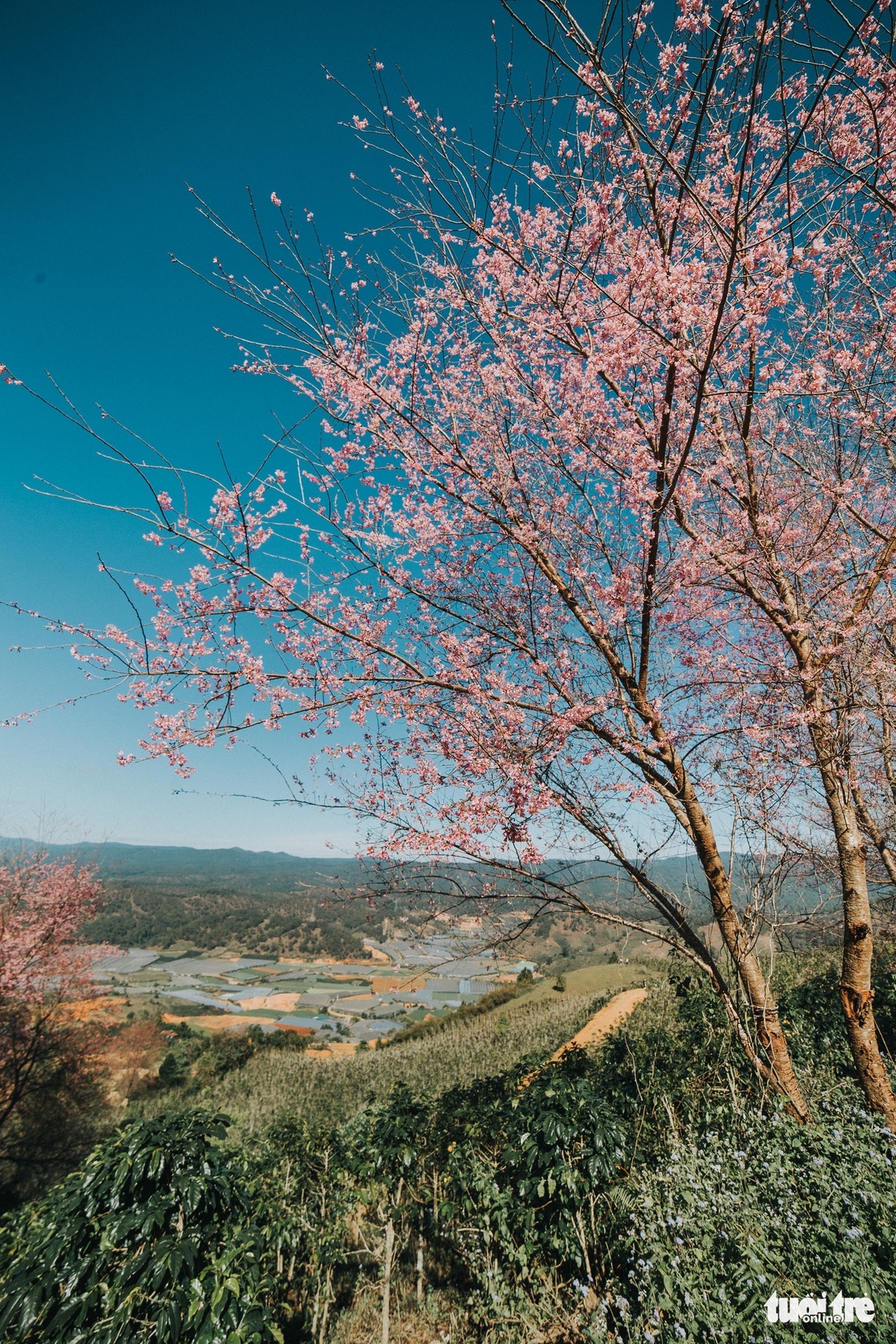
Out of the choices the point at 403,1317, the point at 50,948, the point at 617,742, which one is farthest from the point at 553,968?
the point at 617,742

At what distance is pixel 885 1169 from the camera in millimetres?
2922

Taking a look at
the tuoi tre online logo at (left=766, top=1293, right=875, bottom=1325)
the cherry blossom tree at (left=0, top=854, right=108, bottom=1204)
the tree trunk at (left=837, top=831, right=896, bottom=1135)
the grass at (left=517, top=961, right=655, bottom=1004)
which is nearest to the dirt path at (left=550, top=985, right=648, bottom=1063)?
the grass at (left=517, top=961, right=655, bottom=1004)

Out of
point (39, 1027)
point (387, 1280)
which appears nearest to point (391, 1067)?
point (39, 1027)

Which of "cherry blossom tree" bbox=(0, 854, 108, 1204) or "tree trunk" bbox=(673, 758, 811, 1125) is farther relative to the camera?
"cherry blossom tree" bbox=(0, 854, 108, 1204)

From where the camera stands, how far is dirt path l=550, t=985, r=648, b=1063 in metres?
11.6

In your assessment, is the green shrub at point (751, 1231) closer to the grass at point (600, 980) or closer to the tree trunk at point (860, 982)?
the tree trunk at point (860, 982)

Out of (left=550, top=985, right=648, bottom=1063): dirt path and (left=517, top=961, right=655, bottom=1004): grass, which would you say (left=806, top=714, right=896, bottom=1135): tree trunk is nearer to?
(left=550, top=985, right=648, bottom=1063): dirt path

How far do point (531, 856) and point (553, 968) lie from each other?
37517 mm

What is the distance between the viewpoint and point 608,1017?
14164 millimetres

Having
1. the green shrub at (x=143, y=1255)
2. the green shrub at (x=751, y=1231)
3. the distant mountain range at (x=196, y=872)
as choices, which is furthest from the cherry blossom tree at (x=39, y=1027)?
the green shrub at (x=751, y=1231)

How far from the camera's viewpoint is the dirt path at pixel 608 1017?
455 inches

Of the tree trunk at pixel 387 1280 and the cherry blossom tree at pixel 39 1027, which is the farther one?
the cherry blossom tree at pixel 39 1027

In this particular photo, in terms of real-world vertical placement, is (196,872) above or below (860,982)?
below

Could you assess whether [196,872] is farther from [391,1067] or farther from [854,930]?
[854,930]
